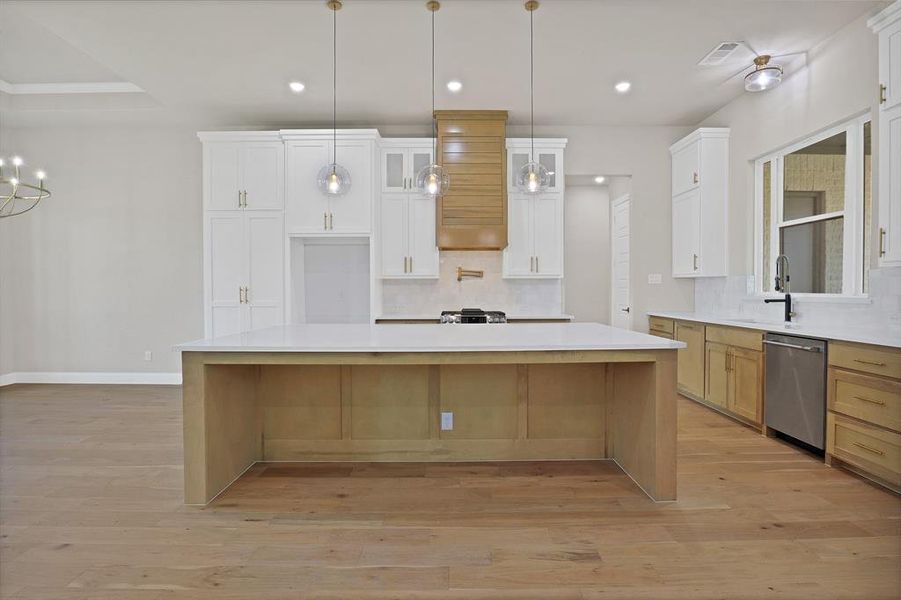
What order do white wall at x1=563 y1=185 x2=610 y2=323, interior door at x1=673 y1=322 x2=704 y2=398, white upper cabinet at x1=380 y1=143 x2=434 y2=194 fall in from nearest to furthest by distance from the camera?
interior door at x1=673 y1=322 x2=704 y2=398, white upper cabinet at x1=380 y1=143 x2=434 y2=194, white wall at x1=563 y1=185 x2=610 y2=323

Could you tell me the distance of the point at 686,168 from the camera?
5.21 m

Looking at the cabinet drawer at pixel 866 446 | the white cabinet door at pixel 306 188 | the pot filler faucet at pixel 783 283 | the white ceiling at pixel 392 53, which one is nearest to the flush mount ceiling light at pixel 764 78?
the white ceiling at pixel 392 53

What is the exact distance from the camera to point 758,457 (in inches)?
127

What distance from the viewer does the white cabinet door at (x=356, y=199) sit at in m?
4.97

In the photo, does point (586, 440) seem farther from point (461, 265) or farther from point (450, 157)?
point (450, 157)

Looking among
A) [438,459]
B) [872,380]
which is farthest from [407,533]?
[872,380]

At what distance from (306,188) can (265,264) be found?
3.04 ft

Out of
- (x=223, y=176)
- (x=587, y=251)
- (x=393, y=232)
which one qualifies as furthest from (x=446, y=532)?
(x=587, y=251)

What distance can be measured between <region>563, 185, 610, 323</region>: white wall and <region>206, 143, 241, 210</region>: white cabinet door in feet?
15.9

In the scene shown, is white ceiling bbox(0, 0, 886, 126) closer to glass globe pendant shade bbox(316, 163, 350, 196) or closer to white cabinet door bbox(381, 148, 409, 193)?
white cabinet door bbox(381, 148, 409, 193)

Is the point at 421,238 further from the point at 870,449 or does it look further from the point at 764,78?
the point at 870,449

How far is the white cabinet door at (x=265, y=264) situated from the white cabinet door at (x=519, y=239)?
8.11 ft

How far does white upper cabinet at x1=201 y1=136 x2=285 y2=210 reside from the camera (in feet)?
16.5

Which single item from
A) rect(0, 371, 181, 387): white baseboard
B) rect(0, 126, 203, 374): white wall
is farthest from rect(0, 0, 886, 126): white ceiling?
rect(0, 371, 181, 387): white baseboard
